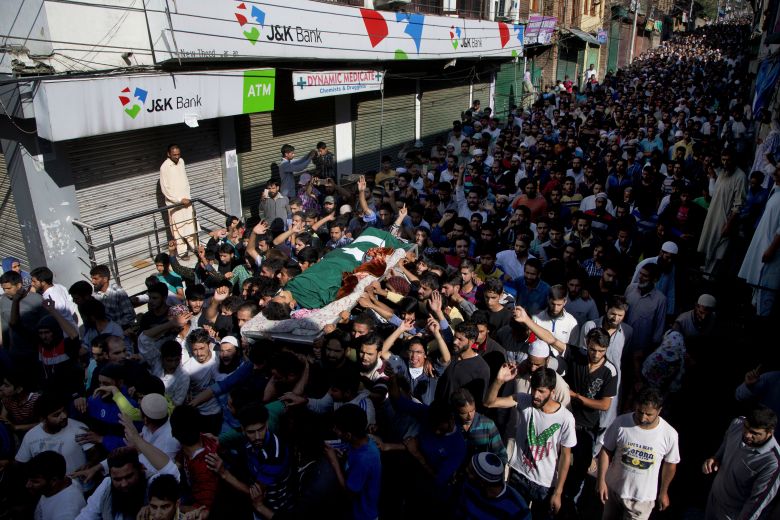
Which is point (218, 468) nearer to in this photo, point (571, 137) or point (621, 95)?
point (571, 137)

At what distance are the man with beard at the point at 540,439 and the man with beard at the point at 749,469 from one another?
959mm

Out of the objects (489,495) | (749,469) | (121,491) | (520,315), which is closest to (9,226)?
(121,491)

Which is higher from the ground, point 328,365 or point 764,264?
point 764,264

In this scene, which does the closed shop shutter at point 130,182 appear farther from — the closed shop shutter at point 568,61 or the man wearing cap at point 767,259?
the closed shop shutter at point 568,61

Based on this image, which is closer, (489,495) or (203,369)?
(489,495)

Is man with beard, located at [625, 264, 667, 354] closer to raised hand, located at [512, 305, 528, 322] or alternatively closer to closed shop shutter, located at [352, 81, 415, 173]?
raised hand, located at [512, 305, 528, 322]

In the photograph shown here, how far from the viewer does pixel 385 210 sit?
8.12 m

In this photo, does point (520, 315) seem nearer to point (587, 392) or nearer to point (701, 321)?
point (587, 392)

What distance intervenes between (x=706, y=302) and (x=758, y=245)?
6.04 ft

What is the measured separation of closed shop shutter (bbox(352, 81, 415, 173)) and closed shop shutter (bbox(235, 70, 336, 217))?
1.41 metres

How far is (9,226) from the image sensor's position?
7684mm

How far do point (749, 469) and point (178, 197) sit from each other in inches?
309

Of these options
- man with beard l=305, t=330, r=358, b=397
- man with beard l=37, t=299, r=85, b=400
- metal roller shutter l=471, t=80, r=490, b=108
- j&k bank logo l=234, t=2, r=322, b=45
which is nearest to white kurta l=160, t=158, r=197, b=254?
j&k bank logo l=234, t=2, r=322, b=45

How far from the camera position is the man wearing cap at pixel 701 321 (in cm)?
486
